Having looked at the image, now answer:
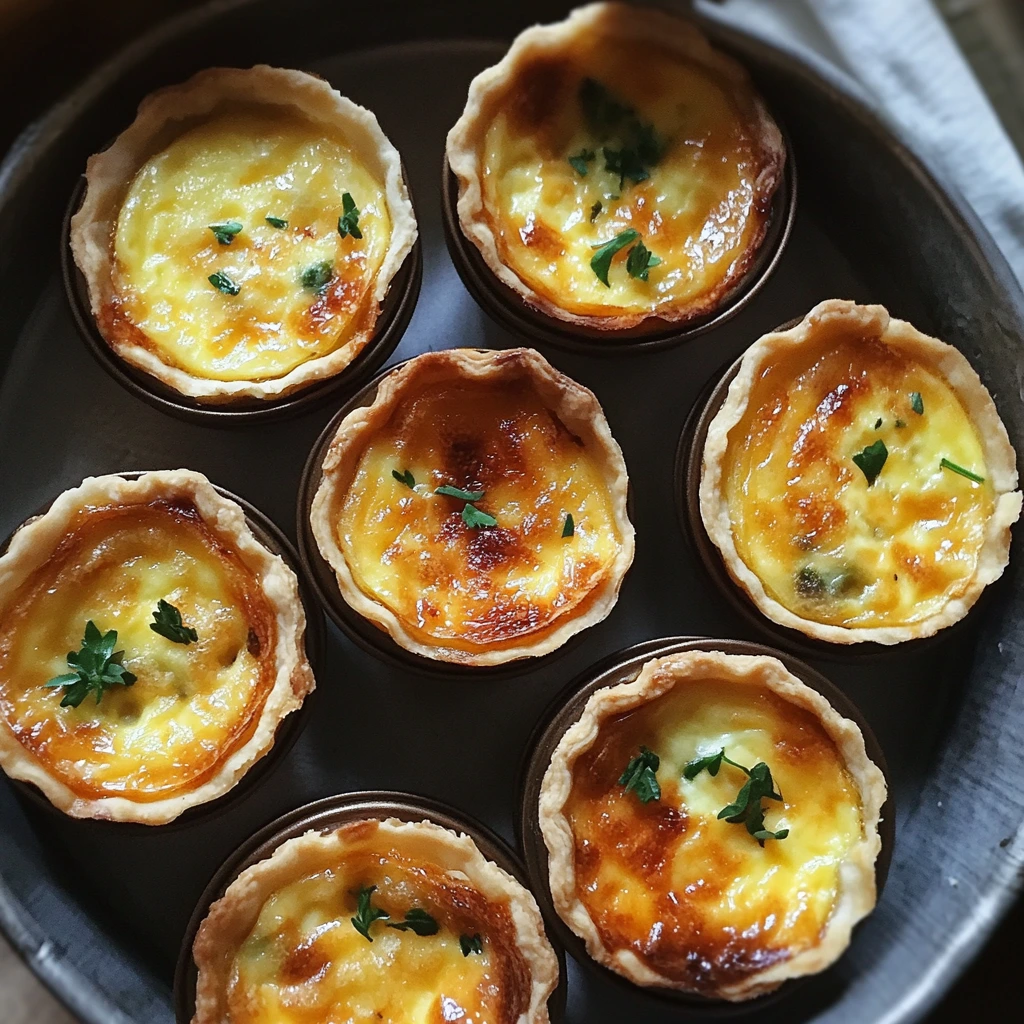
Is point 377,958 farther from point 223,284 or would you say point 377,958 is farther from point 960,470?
point 960,470

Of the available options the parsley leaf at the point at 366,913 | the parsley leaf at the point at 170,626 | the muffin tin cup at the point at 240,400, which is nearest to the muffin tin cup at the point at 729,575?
the muffin tin cup at the point at 240,400

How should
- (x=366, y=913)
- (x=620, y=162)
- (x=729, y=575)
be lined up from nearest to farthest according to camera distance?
(x=366, y=913), (x=729, y=575), (x=620, y=162)

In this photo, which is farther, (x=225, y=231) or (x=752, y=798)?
(x=225, y=231)

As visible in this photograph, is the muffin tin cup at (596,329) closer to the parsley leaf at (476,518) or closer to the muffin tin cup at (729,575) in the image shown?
the muffin tin cup at (729,575)

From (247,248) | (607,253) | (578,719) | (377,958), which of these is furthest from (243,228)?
(377,958)

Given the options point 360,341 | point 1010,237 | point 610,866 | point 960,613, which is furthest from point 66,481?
point 1010,237

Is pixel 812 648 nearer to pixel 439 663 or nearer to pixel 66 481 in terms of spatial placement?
pixel 439 663
